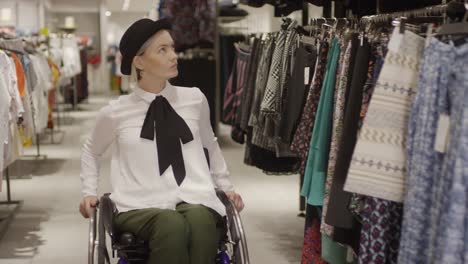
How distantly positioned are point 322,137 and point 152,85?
0.78m

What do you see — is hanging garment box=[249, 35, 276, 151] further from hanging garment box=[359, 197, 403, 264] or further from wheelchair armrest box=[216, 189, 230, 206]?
hanging garment box=[359, 197, 403, 264]

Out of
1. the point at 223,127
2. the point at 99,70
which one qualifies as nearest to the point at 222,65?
the point at 223,127

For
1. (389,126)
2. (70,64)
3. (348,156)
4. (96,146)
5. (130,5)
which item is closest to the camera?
(389,126)

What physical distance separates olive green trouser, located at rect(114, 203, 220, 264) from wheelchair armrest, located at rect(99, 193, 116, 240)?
0.12 feet

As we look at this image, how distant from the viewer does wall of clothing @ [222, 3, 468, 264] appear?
6.66ft

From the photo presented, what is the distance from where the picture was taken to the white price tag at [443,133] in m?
2.06

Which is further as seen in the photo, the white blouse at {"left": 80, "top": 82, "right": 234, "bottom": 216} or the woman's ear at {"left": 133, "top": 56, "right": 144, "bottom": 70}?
the woman's ear at {"left": 133, "top": 56, "right": 144, "bottom": 70}

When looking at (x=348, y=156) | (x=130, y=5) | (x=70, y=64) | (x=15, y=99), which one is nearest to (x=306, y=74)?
(x=348, y=156)

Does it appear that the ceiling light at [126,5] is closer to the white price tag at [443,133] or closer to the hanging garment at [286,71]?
the hanging garment at [286,71]

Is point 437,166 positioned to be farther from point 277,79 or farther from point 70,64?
point 70,64

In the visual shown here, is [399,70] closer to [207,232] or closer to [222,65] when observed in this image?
[207,232]

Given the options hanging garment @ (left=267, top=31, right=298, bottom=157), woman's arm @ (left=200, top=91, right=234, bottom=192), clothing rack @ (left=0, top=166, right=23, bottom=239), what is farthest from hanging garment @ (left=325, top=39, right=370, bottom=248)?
clothing rack @ (left=0, top=166, right=23, bottom=239)

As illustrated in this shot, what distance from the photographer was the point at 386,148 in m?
2.32

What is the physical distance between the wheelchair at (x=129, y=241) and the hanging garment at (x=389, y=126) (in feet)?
1.73
